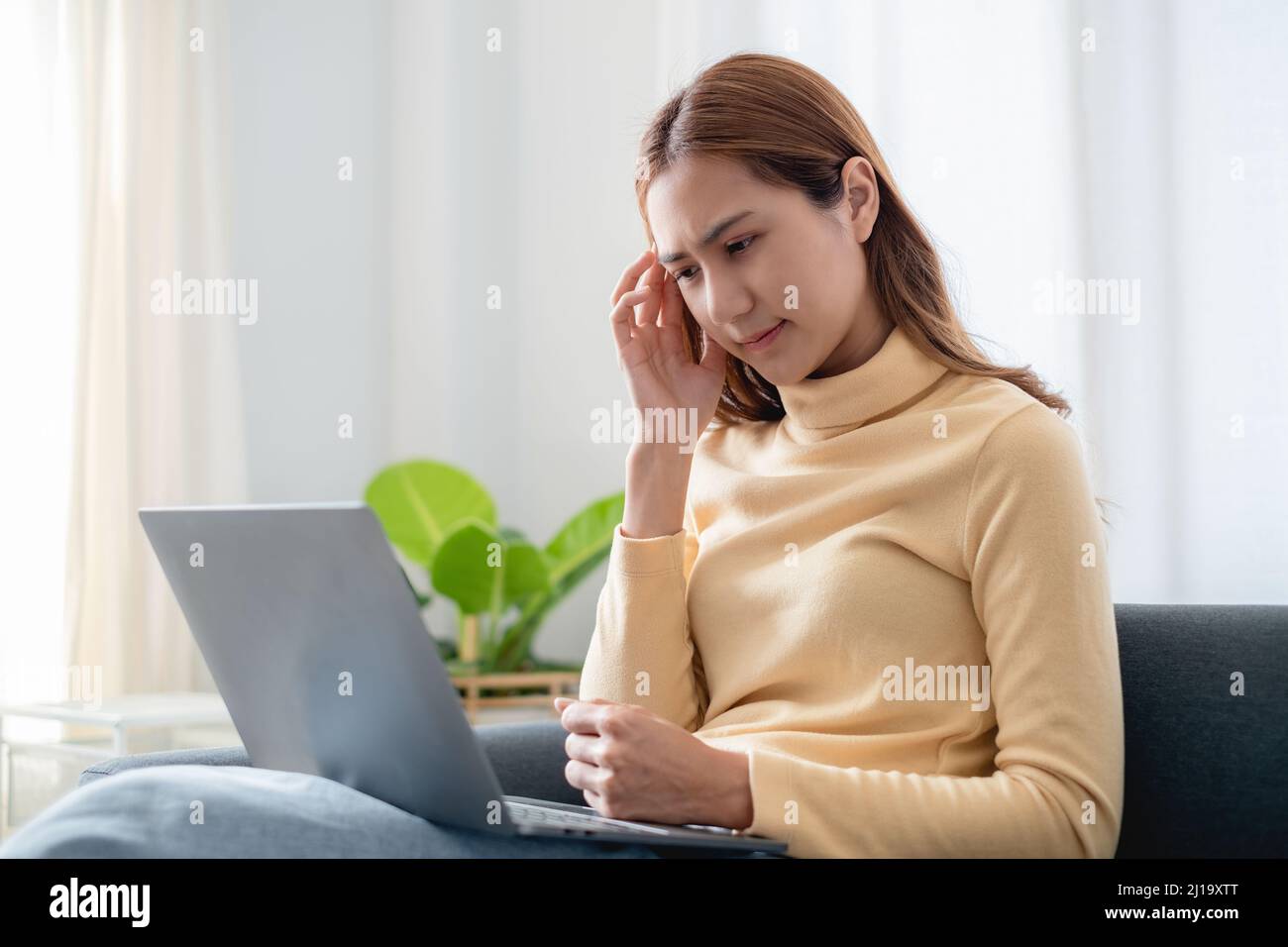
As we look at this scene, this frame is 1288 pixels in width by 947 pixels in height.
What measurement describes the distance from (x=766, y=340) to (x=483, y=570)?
6.46 feet

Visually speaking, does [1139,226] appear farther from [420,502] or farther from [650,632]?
[420,502]

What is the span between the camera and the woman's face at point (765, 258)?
1219mm

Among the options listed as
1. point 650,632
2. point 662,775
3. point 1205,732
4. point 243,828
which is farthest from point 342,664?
point 1205,732

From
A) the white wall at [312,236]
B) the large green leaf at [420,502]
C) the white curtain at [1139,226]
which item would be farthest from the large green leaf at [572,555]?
the white curtain at [1139,226]

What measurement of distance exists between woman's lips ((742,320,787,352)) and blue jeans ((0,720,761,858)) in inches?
20.3

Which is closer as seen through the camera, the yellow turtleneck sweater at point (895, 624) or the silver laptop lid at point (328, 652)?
the silver laptop lid at point (328, 652)

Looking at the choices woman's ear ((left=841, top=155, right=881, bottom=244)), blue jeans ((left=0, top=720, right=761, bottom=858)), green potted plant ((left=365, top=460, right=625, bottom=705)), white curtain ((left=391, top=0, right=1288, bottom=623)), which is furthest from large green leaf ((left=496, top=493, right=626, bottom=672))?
blue jeans ((left=0, top=720, right=761, bottom=858))

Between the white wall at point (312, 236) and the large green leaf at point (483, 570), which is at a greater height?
the white wall at point (312, 236)

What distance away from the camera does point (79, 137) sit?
3.20 m

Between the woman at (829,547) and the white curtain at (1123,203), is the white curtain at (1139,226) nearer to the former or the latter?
the white curtain at (1123,203)

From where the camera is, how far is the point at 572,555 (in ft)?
10.8

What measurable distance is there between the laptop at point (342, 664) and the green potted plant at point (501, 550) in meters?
2.00
